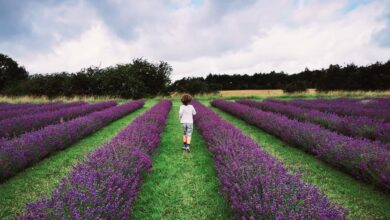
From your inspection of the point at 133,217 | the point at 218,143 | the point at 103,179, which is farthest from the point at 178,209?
the point at 218,143

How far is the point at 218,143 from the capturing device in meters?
5.52

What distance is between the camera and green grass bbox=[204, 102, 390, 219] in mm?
3654

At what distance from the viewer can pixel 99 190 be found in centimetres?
298

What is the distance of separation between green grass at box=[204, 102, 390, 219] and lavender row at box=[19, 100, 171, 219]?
96.3 inches

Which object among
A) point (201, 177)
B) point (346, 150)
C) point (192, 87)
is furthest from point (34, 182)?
point (192, 87)

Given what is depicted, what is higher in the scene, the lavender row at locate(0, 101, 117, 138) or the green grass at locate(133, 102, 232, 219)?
the lavender row at locate(0, 101, 117, 138)

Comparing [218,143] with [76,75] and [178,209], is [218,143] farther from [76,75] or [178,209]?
[76,75]

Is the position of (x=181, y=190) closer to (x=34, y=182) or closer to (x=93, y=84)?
(x=34, y=182)

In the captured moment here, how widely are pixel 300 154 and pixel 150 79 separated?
106 ft

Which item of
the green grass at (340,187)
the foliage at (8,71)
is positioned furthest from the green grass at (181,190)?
the foliage at (8,71)

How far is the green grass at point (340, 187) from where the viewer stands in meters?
3.65

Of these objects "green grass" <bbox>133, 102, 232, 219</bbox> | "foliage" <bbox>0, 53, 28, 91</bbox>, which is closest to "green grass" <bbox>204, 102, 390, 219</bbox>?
"green grass" <bbox>133, 102, 232, 219</bbox>

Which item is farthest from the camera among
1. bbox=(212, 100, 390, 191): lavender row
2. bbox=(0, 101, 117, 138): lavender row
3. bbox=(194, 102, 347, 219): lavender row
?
bbox=(0, 101, 117, 138): lavender row

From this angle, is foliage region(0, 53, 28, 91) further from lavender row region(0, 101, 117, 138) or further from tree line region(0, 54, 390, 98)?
lavender row region(0, 101, 117, 138)
